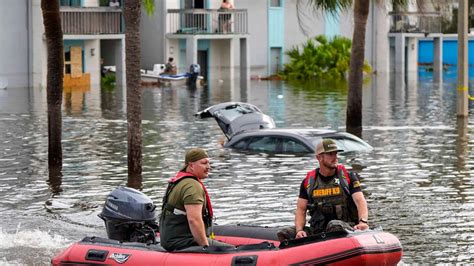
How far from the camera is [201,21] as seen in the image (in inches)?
2441

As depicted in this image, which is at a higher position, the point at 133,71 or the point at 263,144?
the point at 133,71

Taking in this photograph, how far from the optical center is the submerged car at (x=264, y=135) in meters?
27.1

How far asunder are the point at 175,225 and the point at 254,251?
0.88 meters

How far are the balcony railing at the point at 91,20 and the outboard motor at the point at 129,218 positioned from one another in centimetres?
3918

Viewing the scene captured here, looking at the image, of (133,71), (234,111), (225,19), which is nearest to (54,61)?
(133,71)

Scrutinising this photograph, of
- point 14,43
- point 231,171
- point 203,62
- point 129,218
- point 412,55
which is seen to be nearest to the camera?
point 129,218

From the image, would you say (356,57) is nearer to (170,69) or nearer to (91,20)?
(91,20)

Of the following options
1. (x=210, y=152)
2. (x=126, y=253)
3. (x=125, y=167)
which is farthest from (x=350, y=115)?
(x=126, y=253)

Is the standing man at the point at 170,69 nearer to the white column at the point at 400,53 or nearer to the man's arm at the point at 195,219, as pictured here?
the white column at the point at 400,53

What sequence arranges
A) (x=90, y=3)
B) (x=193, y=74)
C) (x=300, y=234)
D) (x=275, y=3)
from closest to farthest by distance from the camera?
(x=300, y=234)
(x=90, y=3)
(x=193, y=74)
(x=275, y=3)

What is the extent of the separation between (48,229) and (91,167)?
7.41m

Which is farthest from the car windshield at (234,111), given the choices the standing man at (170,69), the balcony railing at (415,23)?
the balcony railing at (415,23)

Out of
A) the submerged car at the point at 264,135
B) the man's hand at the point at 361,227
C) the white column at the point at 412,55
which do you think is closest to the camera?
the man's hand at the point at 361,227

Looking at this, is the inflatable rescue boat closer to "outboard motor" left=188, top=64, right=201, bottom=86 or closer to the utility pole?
the utility pole
